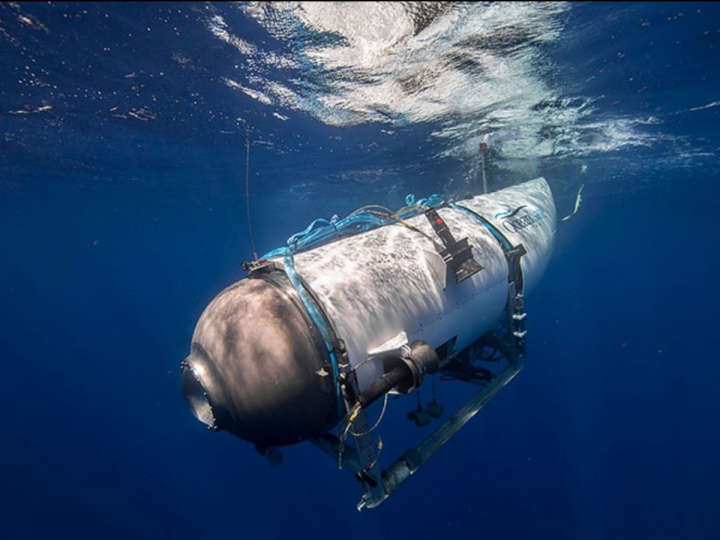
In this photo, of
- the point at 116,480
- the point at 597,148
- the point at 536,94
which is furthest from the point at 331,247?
the point at 116,480

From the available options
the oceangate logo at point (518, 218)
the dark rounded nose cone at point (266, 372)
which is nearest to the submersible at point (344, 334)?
the dark rounded nose cone at point (266, 372)

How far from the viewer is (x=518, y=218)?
570cm

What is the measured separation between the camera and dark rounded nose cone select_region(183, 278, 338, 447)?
2838 mm

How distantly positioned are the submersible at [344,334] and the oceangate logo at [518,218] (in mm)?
998

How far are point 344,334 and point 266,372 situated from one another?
713mm

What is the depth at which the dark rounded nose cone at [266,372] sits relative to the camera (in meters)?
2.84

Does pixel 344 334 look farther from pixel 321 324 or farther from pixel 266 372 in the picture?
pixel 266 372

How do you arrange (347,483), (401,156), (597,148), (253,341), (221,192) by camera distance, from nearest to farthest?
(253,341) → (597,148) → (401,156) → (347,483) → (221,192)

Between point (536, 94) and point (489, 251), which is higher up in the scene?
point (536, 94)

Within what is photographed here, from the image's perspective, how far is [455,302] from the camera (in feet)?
13.2

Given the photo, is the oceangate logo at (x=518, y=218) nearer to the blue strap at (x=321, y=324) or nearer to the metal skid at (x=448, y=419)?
the metal skid at (x=448, y=419)

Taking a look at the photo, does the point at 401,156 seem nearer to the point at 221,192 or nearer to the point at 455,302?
the point at 455,302

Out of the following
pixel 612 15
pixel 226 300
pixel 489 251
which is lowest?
pixel 489 251

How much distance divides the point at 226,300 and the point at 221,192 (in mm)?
21135
